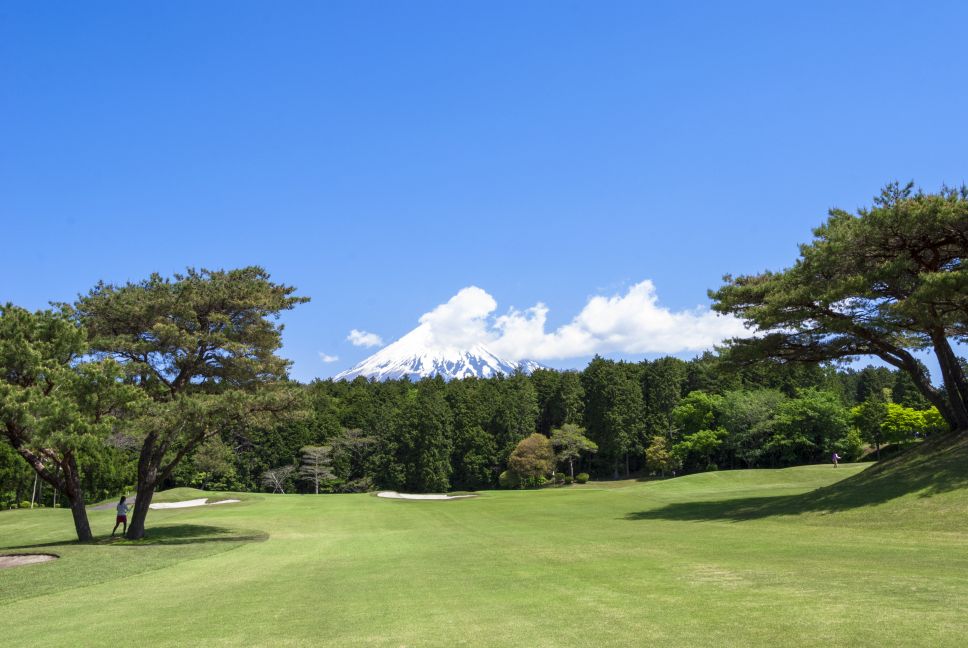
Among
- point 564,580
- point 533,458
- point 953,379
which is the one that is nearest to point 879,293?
point 953,379

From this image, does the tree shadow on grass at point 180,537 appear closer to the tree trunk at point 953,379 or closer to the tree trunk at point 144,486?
the tree trunk at point 144,486

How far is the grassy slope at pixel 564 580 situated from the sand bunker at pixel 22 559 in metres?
0.82

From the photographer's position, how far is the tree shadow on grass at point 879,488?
20.8 meters

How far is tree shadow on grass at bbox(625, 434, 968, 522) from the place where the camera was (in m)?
20.8

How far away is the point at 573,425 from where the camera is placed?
74.3 m

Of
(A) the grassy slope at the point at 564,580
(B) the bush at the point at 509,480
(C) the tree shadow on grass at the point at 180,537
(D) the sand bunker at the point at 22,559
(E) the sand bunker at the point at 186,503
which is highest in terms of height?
(A) the grassy slope at the point at 564,580

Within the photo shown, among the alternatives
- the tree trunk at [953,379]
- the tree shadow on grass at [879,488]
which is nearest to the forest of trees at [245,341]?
the tree trunk at [953,379]

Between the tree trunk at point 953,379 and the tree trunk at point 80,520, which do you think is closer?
the tree trunk at point 80,520

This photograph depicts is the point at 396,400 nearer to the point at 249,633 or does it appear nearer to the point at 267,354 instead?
the point at 267,354

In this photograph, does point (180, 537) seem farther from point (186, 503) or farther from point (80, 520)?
point (186, 503)

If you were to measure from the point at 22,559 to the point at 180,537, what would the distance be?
22.8 feet

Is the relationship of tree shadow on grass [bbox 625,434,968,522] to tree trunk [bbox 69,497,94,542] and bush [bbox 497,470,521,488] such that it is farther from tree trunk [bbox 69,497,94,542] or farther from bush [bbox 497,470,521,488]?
bush [bbox 497,470,521,488]

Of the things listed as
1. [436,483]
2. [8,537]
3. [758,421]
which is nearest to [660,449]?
[758,421]

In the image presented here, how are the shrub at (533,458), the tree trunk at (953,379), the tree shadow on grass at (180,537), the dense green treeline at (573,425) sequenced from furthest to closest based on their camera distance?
the shrub at (533,458)
the dense green treeline at (573,425)
the tree trunk at (953,379)
the tree shadow on grass at (180,537)
